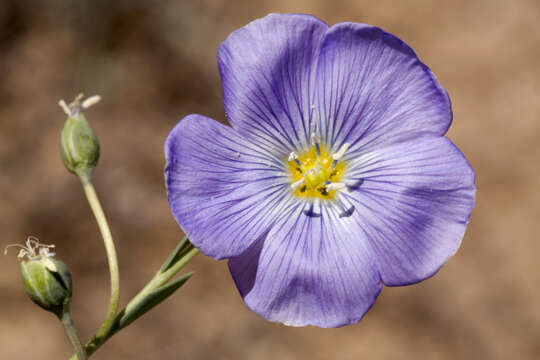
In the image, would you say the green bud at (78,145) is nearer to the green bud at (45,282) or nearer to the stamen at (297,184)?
the green bud at (45,282)

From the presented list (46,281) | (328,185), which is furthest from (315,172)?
(46,281)

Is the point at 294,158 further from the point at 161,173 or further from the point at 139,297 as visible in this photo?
the point at 161,173

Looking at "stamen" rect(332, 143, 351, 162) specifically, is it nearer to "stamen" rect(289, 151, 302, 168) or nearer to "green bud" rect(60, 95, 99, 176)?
"stamen" rect(289, 151, 302, 168)

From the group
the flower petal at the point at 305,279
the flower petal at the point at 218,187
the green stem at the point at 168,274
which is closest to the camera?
the flower petal at the point at 218,187

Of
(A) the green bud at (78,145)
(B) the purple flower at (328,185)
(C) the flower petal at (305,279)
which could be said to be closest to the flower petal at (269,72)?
(B) the purple flower at (328,185)

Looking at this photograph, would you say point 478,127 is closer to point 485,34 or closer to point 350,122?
point 485,34

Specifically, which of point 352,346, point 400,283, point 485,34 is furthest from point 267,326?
point 485,34
